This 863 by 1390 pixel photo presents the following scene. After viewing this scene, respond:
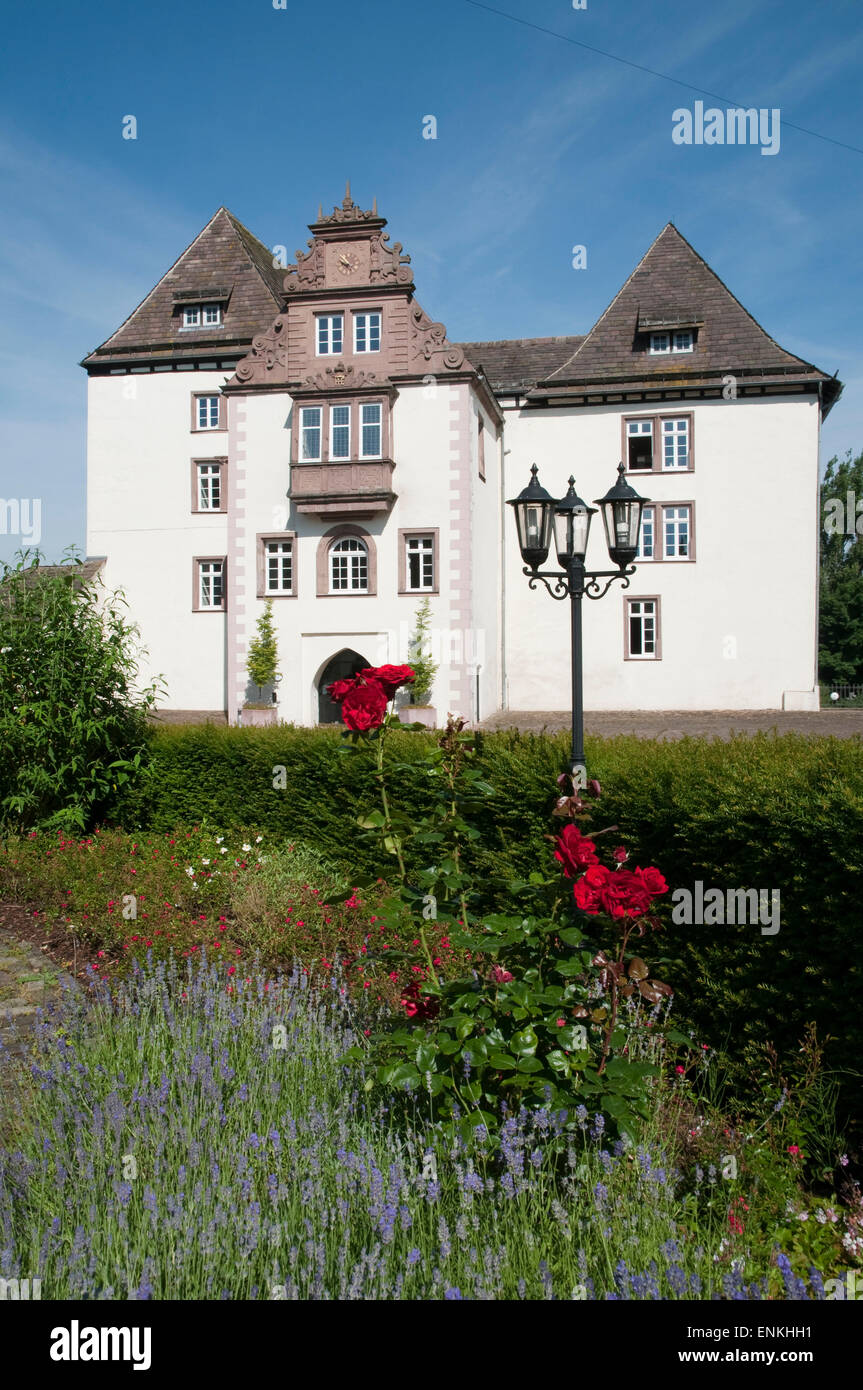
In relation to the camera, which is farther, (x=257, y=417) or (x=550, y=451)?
(x=550, y=451)

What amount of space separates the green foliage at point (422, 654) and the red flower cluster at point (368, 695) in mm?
18220

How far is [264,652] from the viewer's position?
2342 centimetres

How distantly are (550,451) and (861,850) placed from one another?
76.3ft

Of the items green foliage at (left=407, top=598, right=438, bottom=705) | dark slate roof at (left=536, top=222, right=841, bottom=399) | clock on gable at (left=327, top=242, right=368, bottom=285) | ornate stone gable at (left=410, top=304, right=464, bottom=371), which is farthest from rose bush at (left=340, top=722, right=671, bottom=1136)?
dark slate roof at (left=536, top=222, right=841, bottom=399)

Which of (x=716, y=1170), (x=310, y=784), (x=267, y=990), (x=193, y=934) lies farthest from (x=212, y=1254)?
(x=310, y=784)

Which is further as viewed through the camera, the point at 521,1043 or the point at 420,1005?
the point at 420,1005

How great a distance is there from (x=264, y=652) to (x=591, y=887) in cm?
2079

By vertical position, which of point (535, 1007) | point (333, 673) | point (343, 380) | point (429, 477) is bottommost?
point (535, 1007)

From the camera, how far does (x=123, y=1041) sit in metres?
4.43

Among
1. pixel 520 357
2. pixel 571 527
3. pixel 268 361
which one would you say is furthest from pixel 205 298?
pixel 571 527

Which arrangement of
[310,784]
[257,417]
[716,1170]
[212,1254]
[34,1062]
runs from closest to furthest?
[212,1254], [716,1170], [34,1062], [310,784], [257,417]

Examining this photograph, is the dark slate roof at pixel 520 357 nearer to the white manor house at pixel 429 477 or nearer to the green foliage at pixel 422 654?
the white manor house at pixel 429 477

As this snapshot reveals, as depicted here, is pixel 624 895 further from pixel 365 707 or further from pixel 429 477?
pixel 429 477
